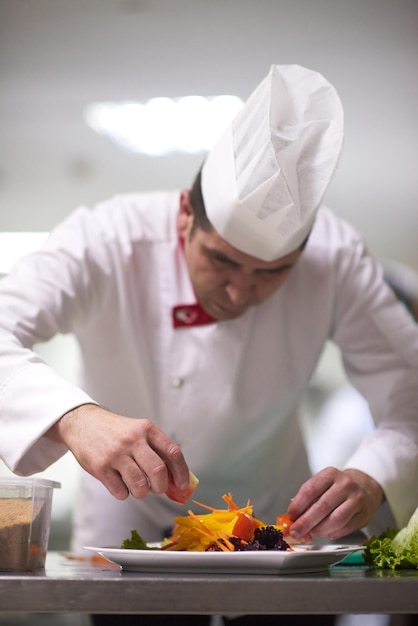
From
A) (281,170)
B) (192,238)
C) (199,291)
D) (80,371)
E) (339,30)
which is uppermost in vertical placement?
(339,30)

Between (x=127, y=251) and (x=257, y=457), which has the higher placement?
(x=127, y=251)

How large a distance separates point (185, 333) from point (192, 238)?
0.23 meters

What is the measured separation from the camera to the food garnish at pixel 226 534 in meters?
1.05

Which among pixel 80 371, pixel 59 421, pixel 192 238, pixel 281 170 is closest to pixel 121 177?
pixel 80 371

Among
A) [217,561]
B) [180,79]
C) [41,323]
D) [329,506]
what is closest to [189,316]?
[41,323]

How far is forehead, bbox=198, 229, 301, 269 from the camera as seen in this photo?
4.84 feet

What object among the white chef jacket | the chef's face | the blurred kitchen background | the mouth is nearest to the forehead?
the chef's face

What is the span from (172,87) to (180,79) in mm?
63

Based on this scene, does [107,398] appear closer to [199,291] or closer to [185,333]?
[185,333]

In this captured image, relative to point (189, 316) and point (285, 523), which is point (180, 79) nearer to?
point (189, 316)

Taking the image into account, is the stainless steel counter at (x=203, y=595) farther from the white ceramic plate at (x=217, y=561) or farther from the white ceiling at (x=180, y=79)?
the white ceiling at (x=180, y=79)

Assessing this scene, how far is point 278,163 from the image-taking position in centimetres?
133

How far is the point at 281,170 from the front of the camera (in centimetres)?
133

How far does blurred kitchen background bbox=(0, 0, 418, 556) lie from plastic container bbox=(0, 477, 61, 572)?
2.21 m
